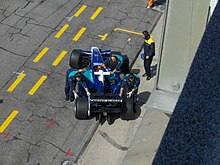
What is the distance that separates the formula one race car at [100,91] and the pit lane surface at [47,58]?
2.66 feet

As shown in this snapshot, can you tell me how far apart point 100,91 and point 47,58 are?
347cm

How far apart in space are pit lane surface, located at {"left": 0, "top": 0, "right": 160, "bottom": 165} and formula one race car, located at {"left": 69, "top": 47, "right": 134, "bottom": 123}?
81 centimetres

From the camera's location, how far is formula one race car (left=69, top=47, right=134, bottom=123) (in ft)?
37.3

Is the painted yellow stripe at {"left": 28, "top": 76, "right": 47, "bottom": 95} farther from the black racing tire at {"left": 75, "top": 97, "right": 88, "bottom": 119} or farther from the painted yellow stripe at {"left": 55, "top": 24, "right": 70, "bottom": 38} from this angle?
the painted yellow stripe at {"left": 55, "top": 24, "right": 70, "bottom": 38}

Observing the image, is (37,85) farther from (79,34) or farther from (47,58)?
(79,34)

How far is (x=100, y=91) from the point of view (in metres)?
12.0

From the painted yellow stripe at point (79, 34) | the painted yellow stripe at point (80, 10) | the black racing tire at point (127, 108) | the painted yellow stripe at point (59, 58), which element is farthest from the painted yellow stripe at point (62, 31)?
the black racing tire at point (127, 108)

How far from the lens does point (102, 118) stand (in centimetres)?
1229

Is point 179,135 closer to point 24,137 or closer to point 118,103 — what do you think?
point 118,103

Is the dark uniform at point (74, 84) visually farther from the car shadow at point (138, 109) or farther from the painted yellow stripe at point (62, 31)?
the painted yellow stripe at point (62, 31)

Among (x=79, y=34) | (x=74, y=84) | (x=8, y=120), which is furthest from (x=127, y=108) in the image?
(x=79, y=34)

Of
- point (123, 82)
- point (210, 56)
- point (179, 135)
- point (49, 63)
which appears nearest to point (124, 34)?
point (49, 63)

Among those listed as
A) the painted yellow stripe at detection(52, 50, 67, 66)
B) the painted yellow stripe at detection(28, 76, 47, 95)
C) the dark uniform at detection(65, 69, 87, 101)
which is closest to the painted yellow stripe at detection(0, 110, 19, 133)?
the painted yellow stripe at detection(28, 76, 47, 95)

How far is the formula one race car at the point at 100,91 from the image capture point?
11.4 meters
